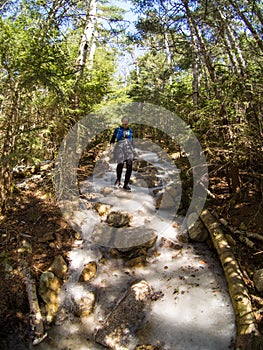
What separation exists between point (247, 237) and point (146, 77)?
17643 mm

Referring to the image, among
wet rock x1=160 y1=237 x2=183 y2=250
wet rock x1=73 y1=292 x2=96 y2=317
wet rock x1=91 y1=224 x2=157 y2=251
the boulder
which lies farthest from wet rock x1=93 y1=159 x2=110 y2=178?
wet rock x1=73 y1=292 x2=96 y2=317

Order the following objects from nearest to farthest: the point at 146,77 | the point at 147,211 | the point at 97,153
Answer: the point at 147,211 → the point at 97,153 → the point at 146,77

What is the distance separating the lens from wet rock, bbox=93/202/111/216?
6.20 m

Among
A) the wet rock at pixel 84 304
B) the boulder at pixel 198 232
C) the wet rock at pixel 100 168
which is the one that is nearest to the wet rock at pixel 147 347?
the wet rock at pixel 84 304

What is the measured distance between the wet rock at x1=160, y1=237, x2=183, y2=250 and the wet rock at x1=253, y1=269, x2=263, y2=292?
5.52 ft

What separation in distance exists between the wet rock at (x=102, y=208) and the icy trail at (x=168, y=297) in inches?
6.7

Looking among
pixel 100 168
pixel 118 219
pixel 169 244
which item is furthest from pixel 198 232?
pixel 100 168

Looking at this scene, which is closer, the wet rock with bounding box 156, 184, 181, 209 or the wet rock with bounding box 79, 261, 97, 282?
the wet rock with bounding box 79, 261, 97, 282

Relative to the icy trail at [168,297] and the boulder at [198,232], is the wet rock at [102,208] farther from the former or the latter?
the boulder at [198,232]

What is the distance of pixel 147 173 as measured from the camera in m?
9.04

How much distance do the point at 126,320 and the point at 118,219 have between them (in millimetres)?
2426

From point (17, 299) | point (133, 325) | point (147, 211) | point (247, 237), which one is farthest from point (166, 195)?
point (17, 299)

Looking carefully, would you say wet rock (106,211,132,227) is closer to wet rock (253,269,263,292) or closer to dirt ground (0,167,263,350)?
dirt ground (0,167,263,350)

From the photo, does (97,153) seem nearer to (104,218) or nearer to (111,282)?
(104,218)
